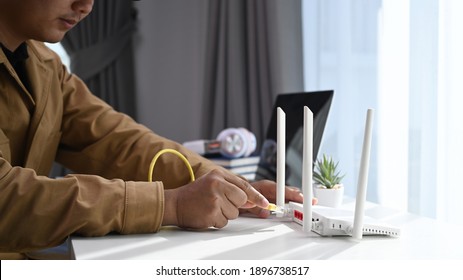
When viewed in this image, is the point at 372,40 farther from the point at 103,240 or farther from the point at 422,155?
the point at 103,240

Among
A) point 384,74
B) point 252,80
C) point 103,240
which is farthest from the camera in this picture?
point 252,80

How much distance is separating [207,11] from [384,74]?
4.59ft

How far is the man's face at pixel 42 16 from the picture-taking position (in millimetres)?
1234

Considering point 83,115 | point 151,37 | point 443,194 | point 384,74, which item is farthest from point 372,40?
point 151,37

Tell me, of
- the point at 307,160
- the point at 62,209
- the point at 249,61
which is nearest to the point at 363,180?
the point at 307,160

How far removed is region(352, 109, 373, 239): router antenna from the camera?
2.85 feet

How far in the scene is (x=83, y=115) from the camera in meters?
1.45

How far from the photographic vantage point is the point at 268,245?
2.99ft

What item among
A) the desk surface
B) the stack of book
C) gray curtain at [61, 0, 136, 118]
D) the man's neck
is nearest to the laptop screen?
the stack of book

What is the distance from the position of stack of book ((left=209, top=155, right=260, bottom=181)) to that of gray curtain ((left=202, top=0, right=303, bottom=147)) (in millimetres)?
435

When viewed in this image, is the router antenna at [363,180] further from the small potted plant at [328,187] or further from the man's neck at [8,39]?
the man's neck at [8,39]

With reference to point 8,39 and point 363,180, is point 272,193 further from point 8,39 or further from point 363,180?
point 8,39

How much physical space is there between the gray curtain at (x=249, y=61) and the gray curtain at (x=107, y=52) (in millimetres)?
590

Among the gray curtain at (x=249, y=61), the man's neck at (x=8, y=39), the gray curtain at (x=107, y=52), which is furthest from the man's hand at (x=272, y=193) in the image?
the gray curtain at (x=107, y=52)
